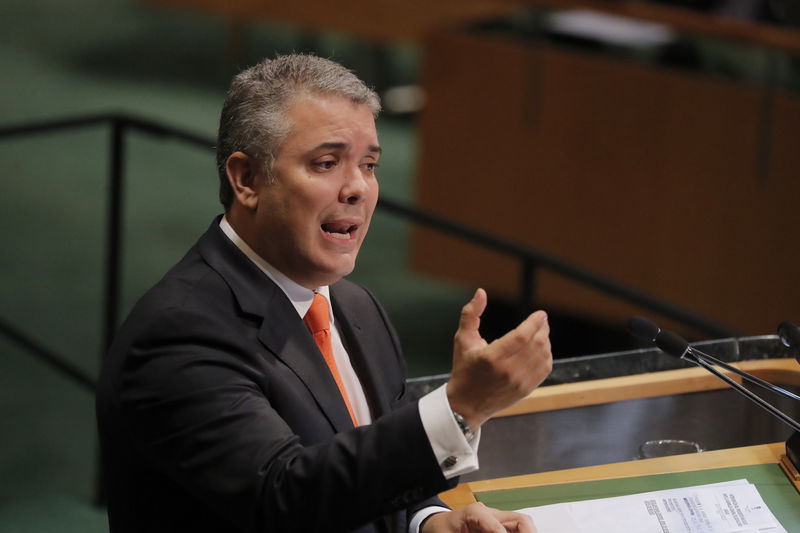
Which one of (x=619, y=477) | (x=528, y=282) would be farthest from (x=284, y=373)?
(x=528, y=282)

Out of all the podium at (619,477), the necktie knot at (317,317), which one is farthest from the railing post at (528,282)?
the necktie knot at (317,317)

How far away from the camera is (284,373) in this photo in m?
1.73

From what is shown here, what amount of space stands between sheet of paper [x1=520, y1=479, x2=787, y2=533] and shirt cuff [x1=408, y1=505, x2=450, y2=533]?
5.6 inches

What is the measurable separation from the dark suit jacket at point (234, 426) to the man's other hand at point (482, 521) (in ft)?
0.34

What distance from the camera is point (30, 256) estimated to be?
568 centimetres

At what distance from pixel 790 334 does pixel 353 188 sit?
0.80 m

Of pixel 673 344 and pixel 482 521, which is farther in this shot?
pixel 673 344

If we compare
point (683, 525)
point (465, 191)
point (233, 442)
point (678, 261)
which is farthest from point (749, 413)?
point (465, 191)

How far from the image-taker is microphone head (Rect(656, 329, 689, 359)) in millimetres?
1916

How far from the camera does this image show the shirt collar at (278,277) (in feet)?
5.92

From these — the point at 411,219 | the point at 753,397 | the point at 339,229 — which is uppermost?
the point at 339,229

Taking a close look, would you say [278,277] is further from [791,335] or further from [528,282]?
[528,282]

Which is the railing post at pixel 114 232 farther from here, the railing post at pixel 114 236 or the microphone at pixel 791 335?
the microphone at pixel 791 335

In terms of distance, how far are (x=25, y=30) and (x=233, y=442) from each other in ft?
27.0
